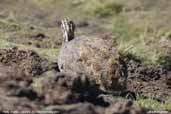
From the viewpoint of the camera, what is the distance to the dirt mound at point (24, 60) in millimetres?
16372

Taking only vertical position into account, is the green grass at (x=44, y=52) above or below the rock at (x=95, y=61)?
above

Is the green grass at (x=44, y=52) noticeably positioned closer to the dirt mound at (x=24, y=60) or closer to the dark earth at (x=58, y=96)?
the dirt mound at (x=24, y=60)

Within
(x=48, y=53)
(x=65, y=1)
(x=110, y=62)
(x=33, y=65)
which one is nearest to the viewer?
(x=110, y=62)

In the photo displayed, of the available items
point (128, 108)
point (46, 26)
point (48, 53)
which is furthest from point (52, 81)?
point (46, 26)

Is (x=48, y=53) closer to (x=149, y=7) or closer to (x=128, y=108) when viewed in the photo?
(x=128, y=108)

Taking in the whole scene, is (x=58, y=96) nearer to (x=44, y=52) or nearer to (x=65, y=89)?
(x=65, y=89)

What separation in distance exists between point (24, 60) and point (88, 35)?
34.4 ft

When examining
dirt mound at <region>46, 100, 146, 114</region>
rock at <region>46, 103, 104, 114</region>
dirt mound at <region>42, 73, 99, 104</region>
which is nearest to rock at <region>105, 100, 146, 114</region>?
dirt mound at <region>46, 100, 146, 114</region>

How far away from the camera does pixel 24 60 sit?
1692cm

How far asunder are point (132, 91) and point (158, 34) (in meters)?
15.1

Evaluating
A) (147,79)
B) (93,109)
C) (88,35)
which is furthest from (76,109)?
(88,35)

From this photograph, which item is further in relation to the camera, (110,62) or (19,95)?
(110,62)

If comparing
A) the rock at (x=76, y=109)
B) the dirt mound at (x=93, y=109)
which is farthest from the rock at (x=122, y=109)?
the rock at (x=76, y=109)

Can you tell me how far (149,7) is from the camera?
34469 millimetres
